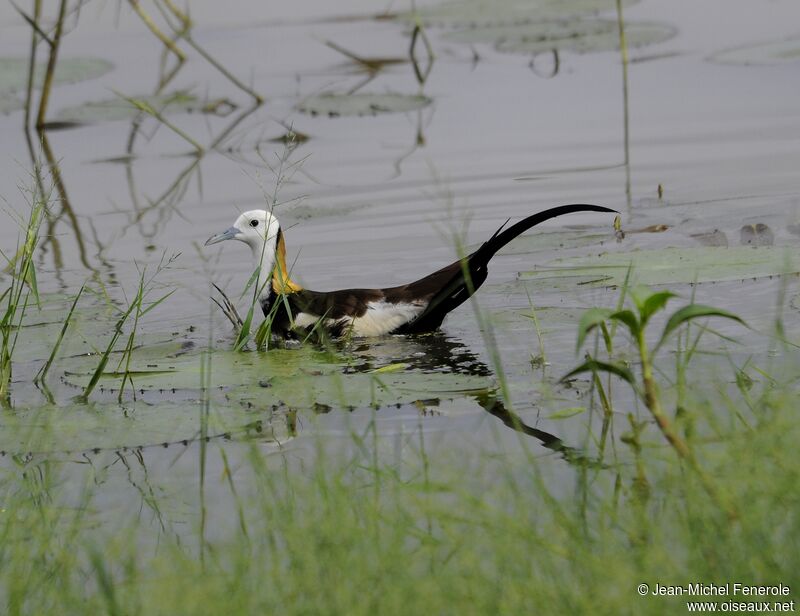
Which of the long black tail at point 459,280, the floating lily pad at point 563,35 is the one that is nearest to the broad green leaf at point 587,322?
the long black tail at point 459,280

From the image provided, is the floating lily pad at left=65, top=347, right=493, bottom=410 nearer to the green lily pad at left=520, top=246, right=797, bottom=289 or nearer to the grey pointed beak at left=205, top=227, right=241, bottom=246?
the grey pointed beak at left=205, top=227, right=241, bottom=246

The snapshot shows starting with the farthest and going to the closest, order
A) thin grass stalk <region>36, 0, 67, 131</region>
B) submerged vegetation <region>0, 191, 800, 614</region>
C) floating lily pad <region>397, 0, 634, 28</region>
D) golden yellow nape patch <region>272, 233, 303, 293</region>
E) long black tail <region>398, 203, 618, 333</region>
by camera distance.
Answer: floating lily pad <region>397, 0, 634, 28</region> → thin grass stalk <region>36, 0, 67, 131</region> → golden yellow nape patch <region>272, 233, 303, 293</region> → long black tail <region>398, 203, 618, 333</region> → submerged vegetation <region>0, 191, 800, 614</region>

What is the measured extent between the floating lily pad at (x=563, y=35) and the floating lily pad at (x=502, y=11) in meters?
0.31

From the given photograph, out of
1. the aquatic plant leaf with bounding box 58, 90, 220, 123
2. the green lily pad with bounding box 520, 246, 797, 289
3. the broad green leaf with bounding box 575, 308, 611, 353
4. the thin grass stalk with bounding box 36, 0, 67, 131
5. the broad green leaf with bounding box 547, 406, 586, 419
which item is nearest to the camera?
the broad green leaf with bounding box 575, 308, 611, 353

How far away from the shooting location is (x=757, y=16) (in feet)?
52.1

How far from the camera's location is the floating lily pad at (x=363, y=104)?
12695 mm

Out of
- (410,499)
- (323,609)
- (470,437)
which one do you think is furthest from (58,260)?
(323,609)

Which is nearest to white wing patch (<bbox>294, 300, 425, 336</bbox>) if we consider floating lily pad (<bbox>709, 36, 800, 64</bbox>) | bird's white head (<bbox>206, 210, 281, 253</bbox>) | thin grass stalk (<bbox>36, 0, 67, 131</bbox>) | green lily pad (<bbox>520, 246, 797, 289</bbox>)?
bird's white head (<bbox>206, 210, 281, 253</bbox>)

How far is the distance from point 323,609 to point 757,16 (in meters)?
13.9

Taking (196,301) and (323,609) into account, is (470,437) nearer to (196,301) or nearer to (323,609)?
(323,609)

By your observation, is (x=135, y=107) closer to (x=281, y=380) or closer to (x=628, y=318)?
(x=281, y=380)

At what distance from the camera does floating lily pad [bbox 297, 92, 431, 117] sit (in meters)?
12.7

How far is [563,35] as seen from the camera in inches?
588

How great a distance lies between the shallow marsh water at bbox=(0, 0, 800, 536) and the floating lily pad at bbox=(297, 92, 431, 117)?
0.17 feet
